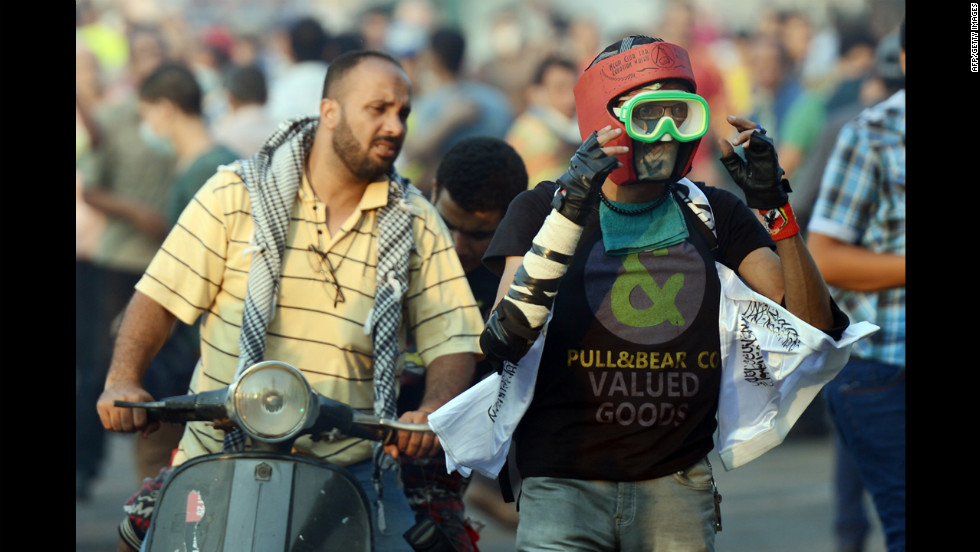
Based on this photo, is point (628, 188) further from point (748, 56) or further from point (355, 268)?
point (748, 56)

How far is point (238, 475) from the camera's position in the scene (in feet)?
11.0

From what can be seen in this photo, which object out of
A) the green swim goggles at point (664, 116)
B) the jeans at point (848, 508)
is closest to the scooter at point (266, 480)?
the green swim goggles at point (664, 116)

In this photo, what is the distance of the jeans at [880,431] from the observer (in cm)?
468

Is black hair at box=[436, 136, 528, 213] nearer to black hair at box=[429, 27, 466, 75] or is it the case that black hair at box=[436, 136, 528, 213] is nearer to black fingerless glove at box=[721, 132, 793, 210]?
black fingerless glove at box=[721, 132, 793, 210]

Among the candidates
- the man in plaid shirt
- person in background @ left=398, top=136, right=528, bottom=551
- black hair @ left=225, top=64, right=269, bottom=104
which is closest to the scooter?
person in background @ left=398, top=136, right=528, bottom=551

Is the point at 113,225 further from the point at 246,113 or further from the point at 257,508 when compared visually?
the point at 257,508

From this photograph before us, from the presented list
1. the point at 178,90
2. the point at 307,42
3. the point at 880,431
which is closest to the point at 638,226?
the point at 880,431

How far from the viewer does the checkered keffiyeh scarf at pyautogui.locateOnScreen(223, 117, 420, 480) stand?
3.83 m

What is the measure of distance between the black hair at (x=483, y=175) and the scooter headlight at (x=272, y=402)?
1243 mm

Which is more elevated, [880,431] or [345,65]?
[345,65]

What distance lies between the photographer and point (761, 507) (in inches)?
304

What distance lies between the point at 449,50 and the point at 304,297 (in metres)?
5.48
